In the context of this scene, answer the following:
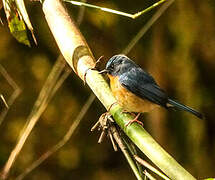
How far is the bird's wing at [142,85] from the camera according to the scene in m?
2.62

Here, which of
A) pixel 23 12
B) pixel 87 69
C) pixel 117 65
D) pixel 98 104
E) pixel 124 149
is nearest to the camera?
pixel 124 149

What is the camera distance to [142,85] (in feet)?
8.82

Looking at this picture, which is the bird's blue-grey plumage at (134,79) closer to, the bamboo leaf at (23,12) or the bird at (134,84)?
the bird at (134,84)

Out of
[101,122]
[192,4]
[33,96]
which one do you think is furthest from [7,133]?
[101,122]

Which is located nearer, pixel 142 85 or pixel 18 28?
pixel 18 28

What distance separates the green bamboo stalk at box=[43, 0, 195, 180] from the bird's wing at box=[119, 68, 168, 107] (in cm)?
74

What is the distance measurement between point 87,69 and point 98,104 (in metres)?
1.77

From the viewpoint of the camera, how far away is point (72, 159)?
3.62 m

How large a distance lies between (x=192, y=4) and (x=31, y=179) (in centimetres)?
171

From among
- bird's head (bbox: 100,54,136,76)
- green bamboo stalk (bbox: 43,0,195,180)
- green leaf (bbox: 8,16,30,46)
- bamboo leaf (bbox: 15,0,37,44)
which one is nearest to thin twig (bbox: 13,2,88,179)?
bird's head (bbox: 100,54,136,76)

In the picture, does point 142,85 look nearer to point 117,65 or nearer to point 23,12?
point 117,65

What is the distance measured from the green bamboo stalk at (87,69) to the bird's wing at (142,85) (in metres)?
0.74

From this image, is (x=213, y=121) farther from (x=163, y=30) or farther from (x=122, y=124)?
(x=122, y=124)

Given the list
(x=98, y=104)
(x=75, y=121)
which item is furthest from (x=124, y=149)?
(x=98, y=104)
